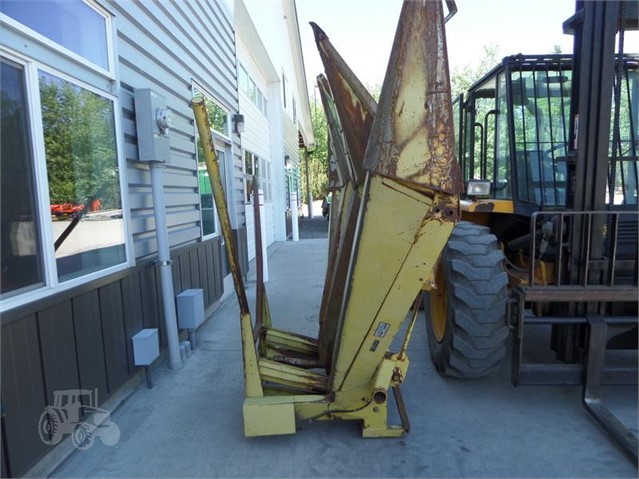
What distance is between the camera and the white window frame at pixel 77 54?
2.22 metres

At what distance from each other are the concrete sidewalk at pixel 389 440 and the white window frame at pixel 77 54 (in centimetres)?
245

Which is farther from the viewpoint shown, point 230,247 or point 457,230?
point 457,230

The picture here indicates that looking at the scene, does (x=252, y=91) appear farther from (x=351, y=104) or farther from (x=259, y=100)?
(x=351, y=104)

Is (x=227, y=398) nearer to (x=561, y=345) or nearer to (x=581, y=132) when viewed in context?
(x=561, y=345)

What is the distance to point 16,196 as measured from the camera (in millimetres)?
2287

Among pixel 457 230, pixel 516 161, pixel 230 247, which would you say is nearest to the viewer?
pixel 230 247

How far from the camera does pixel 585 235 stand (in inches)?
111

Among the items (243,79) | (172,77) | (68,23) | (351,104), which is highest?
(243,79)

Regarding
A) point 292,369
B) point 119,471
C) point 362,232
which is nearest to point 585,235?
point 362,232

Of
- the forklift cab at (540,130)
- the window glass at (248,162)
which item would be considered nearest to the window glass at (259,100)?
the window glass at (248,162)

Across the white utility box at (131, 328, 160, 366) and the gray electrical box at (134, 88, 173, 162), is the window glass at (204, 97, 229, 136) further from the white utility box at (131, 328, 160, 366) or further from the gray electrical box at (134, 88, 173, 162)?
the white utility box at (131, 328, 160, 366)

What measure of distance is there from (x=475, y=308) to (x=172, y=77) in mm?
3806

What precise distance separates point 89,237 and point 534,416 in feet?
11.0

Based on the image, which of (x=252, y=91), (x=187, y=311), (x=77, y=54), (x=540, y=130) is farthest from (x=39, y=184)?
(x=252, y=91)
